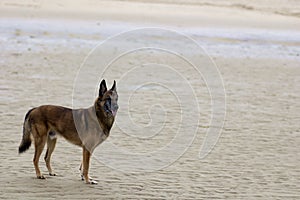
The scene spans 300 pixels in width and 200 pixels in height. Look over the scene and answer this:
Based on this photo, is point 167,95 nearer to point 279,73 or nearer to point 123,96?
point 123,96

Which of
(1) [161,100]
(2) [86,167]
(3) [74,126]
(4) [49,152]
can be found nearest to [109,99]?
(3) [74,126]

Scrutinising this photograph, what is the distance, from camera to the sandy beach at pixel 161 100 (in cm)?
812

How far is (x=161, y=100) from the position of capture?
13.4m

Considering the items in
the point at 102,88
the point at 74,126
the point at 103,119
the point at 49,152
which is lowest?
the point at 49,152

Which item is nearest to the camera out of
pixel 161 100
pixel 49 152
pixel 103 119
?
pixel 103 119

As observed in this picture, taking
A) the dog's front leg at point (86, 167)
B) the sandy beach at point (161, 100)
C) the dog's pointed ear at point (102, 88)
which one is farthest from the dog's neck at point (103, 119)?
the sandy beach at point (161, 100)

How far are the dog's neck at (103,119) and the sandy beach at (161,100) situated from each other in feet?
2.12

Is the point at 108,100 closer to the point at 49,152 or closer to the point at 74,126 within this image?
the point at 74,126

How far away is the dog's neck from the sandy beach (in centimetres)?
65

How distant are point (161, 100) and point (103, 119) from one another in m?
5.70

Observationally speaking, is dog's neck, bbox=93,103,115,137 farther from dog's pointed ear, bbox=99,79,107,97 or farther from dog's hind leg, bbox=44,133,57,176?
dog's hind leg, bbox=44,133,57,176

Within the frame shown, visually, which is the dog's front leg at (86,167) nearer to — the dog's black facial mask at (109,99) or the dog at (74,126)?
the dog at (74,126)

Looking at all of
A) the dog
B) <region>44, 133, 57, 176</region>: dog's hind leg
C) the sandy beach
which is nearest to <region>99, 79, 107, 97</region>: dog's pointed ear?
the dog

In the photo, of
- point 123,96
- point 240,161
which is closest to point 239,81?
point 123,96
